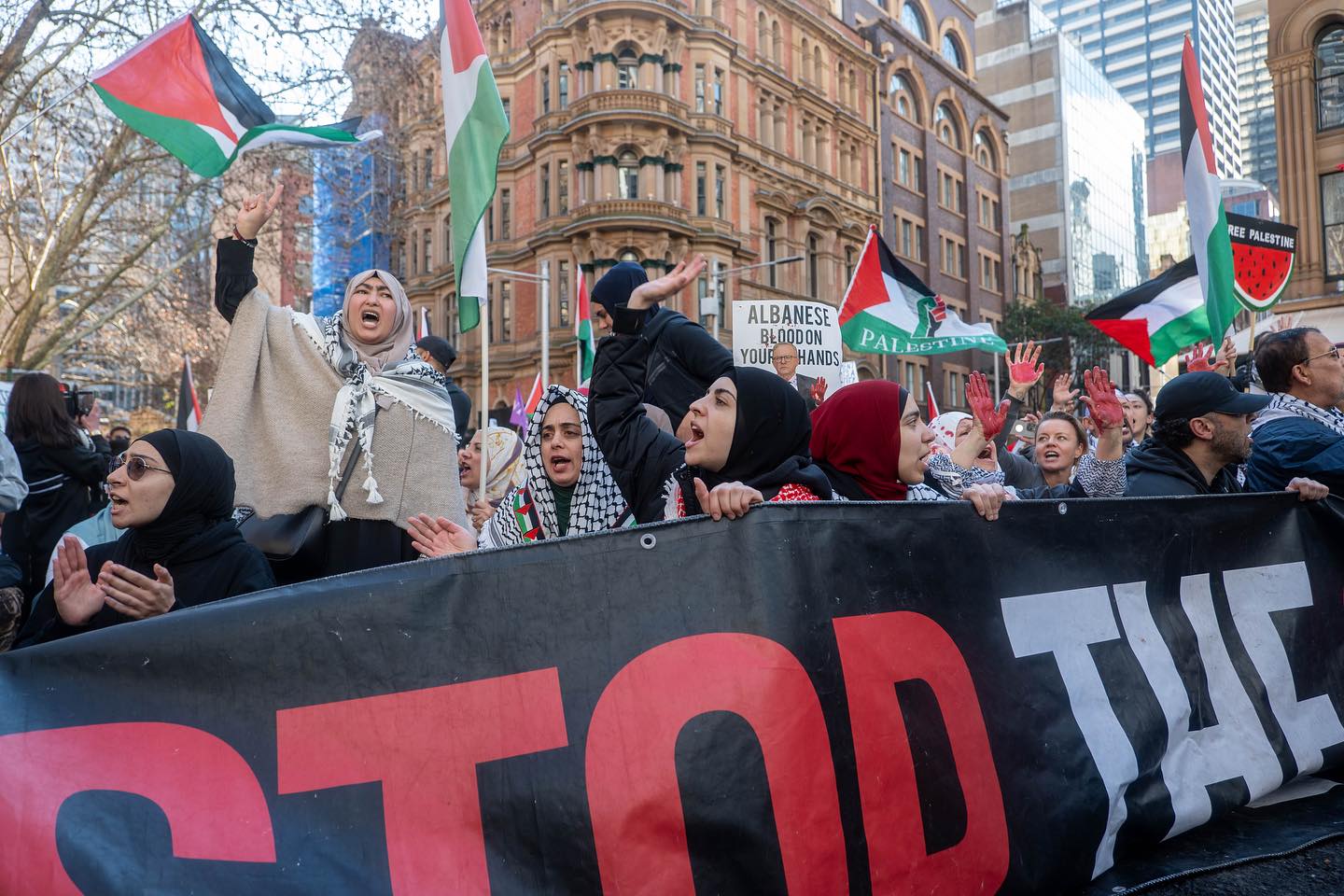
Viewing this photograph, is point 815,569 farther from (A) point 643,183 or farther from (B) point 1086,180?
(B) point 1086,180

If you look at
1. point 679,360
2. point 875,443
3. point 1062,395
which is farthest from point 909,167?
point 875,443

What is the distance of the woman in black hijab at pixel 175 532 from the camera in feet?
9.39

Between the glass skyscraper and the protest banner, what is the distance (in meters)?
145

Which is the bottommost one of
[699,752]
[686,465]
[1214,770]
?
[1214,770]

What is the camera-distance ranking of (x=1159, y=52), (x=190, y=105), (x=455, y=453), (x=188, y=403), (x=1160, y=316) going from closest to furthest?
(x=455, y=453)
(x=190, y=105)
(x=1160, y=316)
(x=188, y=403)
(x=1159, y=52)

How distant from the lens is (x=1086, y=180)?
6950 cm

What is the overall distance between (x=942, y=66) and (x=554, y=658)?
50524 millimetres

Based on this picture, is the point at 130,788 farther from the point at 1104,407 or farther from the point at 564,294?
the point at 564,294

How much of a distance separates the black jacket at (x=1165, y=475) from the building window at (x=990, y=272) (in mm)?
47001

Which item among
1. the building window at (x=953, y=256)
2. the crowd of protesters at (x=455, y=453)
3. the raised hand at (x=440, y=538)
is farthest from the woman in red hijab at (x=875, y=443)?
the building window at (x=953, y=256)

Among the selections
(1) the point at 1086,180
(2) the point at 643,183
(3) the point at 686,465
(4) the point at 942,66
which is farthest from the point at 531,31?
(1) the point at 1086,180

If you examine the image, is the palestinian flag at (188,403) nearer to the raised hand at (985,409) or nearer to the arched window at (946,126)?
the raised hand at (985,409)

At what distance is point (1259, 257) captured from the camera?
25.3ft

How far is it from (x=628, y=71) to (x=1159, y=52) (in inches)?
5396
